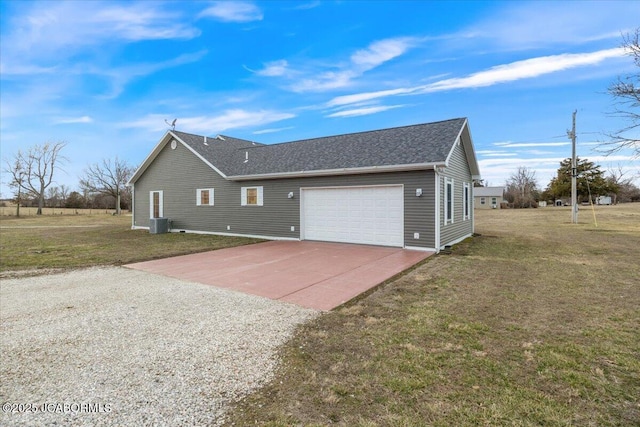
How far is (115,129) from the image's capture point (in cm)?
2303

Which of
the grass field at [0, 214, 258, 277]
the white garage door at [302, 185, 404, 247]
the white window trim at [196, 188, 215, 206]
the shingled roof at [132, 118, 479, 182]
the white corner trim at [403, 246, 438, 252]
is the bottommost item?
the grass field at [0, 214, 258, 277]

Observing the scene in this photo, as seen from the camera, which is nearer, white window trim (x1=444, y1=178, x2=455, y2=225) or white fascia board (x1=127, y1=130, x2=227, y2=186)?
white window trim (x1=444, y1=178, x2=455, y2=225)

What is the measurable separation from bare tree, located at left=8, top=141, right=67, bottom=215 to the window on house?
41.0 m

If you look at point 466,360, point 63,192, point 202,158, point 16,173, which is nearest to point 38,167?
point 16,173

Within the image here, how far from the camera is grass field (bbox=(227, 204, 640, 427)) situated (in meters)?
2.38

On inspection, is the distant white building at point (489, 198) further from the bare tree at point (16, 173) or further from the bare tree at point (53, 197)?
the bare tree at point (53, 197)

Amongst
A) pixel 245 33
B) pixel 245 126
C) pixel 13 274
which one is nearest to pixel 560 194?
pixel 245 126

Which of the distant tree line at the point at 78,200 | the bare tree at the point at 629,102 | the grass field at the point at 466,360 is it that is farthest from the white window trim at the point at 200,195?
the distant tree line at the point at 78,200

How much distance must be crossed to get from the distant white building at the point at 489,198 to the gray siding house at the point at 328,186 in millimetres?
41060

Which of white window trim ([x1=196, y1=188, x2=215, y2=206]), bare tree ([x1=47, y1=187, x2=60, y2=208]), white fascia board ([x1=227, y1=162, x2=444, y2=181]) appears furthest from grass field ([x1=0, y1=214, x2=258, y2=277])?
bare tree ([x1=47, y1=187, x2=60, y2=208])

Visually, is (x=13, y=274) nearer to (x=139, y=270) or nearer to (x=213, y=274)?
(x=139, y=270)

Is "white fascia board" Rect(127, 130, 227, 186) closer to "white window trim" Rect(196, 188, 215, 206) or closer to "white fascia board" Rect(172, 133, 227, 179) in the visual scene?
"white fascia board" Rect(172, 133, 227, 179)

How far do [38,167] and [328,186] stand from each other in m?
40.2

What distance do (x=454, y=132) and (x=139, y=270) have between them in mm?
10334
